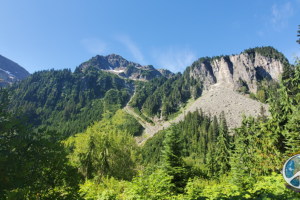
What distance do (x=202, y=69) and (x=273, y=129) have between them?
199m

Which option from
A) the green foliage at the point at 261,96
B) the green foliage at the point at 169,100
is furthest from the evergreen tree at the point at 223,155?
the green foliage at the point at 261,96

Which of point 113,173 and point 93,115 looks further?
point 93,115

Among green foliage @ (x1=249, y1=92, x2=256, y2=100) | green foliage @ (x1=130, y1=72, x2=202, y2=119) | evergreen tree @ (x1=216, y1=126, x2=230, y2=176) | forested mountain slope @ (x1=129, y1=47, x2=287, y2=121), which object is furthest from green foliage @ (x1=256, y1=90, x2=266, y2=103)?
evergreen tree @ (x1=216, y1=126, x2=230, y2=176)

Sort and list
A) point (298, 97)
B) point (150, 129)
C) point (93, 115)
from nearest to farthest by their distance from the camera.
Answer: point (298, 97) → point (150, 129) → point (93, 115)

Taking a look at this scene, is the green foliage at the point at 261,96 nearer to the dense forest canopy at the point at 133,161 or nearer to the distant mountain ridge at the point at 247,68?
the distant mountain ridge at the point at 247,68

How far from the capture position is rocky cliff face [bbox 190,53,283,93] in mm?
157125

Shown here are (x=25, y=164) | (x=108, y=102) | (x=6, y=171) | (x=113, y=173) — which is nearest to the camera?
(x=6, y=171)

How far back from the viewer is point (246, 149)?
2547cm

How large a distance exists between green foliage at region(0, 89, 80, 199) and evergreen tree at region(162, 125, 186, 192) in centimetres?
928

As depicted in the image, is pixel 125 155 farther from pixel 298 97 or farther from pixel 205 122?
pixel 205 122

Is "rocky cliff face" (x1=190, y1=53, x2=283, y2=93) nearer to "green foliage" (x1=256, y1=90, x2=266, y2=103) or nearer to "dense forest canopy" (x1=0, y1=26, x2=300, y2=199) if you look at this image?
"green foliage" (x1=256, y1=90, x2=266, y2=103)

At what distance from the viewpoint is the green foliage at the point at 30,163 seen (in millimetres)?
4164

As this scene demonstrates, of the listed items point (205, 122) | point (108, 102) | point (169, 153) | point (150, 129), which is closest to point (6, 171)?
point (169, 153)

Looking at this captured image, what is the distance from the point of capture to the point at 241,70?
552ft
